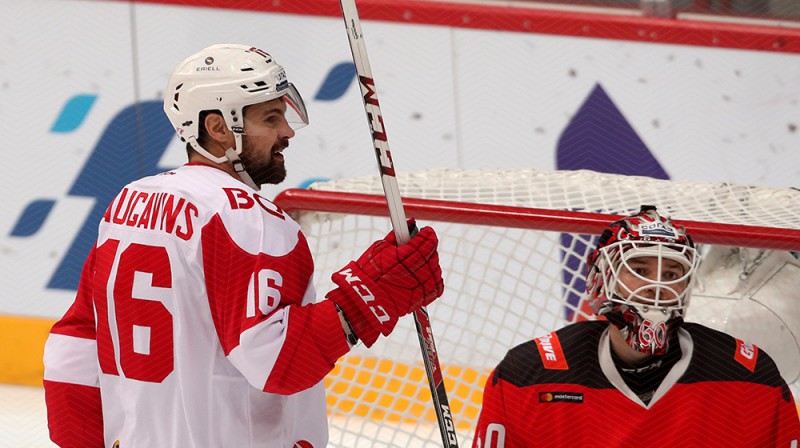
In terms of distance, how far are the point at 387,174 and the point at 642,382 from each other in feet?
1.61

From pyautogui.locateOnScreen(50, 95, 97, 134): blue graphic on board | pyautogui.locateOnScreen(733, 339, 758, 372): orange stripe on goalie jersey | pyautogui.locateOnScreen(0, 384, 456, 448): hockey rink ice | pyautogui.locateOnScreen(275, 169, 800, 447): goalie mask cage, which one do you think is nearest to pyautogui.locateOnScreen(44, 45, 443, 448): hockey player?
pyautogui.locateOnScreen(733, 339, 758, 372): orange stripe on goalie jersey

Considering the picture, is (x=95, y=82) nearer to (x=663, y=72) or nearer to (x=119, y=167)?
(x=119, y=167)

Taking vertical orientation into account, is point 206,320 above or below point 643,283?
above

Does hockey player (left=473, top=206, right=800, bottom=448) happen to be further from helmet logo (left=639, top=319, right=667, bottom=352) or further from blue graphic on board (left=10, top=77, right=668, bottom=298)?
blue graphic on board (left=10, top=77, right=668, bottom=298)

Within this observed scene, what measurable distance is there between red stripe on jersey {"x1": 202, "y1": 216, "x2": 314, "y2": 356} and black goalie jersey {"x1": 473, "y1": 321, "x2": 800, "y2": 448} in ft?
1.37

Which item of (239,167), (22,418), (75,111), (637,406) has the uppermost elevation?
(239,167)

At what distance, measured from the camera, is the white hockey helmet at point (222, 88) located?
1711 mm

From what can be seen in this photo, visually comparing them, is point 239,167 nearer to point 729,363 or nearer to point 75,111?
point 729,363

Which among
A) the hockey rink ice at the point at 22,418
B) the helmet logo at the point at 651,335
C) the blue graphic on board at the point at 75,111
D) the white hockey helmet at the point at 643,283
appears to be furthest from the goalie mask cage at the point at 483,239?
the blue graphic on board at the point at 75,111

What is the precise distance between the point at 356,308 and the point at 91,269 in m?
0.41

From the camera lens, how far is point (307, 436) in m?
1.73

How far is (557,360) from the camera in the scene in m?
1.89

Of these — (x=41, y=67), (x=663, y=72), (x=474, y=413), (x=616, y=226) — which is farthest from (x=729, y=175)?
(x=41, y=67)

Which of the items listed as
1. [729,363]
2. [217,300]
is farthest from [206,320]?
[729,363]
